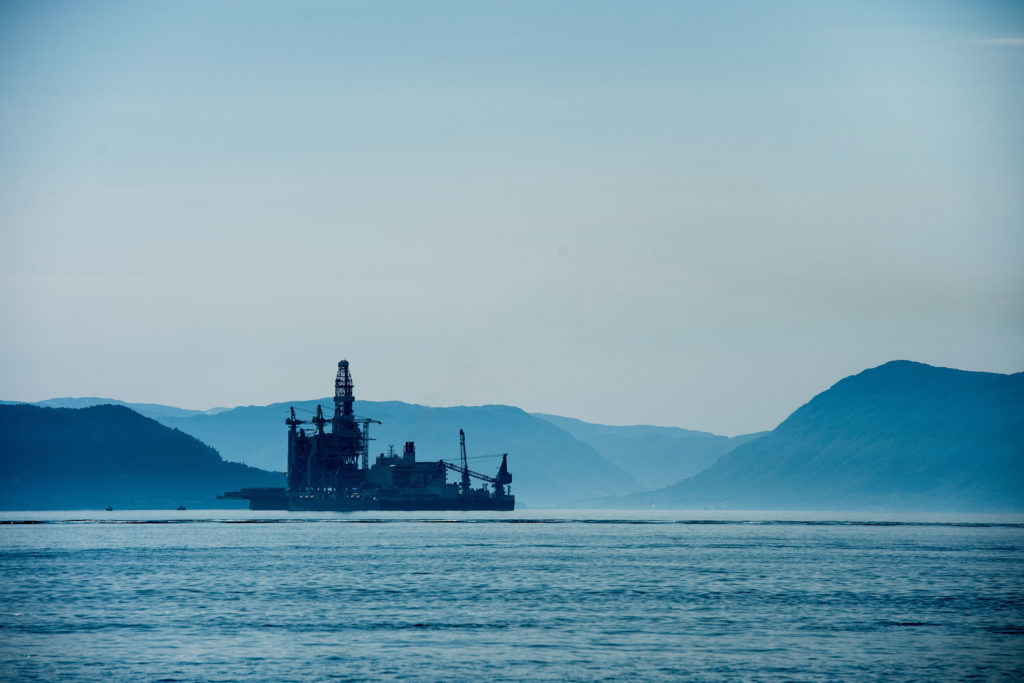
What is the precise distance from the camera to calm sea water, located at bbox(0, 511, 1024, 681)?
2260 inches

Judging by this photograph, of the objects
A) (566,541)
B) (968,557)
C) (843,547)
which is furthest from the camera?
(566,541)

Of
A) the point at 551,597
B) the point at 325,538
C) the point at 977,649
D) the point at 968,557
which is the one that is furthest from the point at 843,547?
the point at 977,649

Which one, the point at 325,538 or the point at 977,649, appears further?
the point at 325,538

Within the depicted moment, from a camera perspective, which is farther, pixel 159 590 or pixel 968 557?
pixel 968 557

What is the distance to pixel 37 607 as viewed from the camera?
82.4 meters

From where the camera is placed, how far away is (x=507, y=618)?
75.8 m

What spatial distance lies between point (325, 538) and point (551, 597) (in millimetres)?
106733

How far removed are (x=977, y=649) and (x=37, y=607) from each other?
181 feet

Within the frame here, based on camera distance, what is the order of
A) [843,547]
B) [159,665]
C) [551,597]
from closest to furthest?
1. [159,665]
2. [551,597]
3. [843,547]

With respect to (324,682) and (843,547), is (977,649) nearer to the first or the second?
(324,682)

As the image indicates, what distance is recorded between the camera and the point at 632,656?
60.3 metres

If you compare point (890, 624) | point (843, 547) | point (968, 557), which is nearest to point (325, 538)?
point (843, 547)

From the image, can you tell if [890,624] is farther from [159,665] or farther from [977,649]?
[159,665]

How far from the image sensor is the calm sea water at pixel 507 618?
57406 mm
